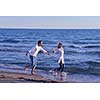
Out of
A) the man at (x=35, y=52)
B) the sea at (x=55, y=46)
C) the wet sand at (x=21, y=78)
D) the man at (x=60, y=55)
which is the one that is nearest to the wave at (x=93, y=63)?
the sea at (x=55, y=46)

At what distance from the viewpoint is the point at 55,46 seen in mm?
6871

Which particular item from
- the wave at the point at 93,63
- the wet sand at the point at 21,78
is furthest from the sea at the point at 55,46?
the wet sand at the point at 21,78

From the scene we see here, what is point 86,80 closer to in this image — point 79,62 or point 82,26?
A: point 79,62

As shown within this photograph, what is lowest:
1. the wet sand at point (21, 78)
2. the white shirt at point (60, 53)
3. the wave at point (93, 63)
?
the wet sand at point (21, 78)

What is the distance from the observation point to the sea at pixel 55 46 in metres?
6.84

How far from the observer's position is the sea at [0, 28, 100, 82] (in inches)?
269

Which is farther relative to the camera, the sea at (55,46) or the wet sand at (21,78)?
the wet sand at (21,78)

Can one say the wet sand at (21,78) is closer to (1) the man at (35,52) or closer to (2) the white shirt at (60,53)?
(1) the man at (35,52)

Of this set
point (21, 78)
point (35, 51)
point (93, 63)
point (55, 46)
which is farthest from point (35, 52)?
point (93, 63)

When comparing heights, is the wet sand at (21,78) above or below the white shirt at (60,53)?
below

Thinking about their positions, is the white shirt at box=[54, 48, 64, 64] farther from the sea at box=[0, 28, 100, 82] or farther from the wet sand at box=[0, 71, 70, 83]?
the wet sand at box=[0, 71, 70, 83]

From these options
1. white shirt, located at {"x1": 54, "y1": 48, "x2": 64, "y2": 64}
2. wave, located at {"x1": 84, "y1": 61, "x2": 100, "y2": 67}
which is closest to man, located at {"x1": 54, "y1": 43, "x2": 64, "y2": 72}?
white shirt, located at {"x1": 54, "y1": 48, "x2": 64, "y2": 64}

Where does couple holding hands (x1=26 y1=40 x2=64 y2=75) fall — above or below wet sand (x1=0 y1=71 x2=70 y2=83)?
above
